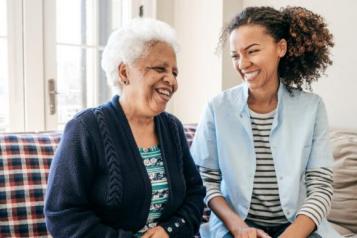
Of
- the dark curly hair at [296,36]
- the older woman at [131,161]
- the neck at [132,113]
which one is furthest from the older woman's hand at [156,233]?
the dark curly hair at [296,36]

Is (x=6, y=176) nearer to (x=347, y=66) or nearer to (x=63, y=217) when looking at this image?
(x=63, y=217)

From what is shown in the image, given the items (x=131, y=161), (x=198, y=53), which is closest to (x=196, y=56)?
(x=198, y=53)

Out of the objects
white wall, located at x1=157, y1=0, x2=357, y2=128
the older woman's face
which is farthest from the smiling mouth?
white wall, located at x1=157, y1=0, x2=357, y2=128

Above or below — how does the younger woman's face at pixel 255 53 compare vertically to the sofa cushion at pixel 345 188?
above

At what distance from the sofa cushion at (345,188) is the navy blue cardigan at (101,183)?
75cm

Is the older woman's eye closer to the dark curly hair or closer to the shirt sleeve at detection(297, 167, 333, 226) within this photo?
the dark curly hair

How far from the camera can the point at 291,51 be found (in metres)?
1.45

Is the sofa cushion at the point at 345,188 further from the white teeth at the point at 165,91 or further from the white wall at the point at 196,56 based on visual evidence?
the white wall at the point at 196,56

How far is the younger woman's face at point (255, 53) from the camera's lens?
138cm

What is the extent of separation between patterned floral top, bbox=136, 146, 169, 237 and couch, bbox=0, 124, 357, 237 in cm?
43

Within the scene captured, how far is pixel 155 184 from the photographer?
1237 millimetres

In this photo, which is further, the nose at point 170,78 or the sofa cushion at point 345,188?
the sofa cushion at point 345,188

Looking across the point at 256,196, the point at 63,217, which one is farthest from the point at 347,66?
the point at 63,217

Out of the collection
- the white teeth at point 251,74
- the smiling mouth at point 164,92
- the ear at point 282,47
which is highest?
the ear at point 282,47
